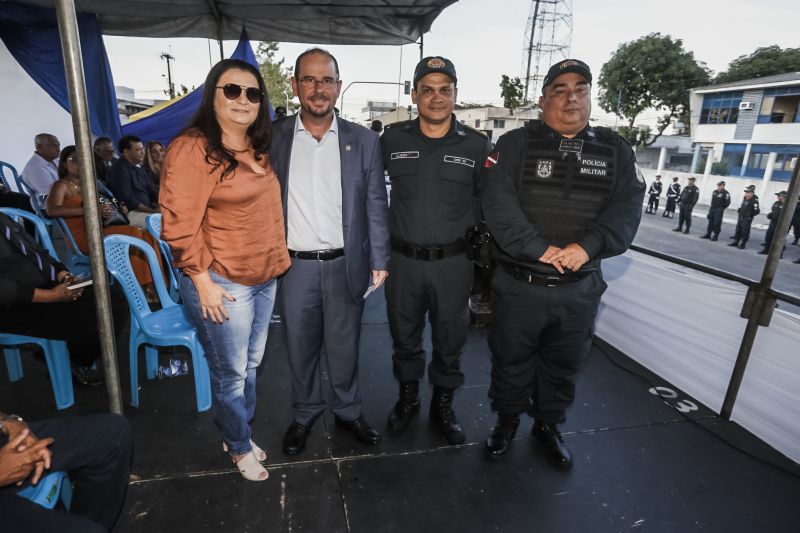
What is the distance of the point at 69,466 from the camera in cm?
153

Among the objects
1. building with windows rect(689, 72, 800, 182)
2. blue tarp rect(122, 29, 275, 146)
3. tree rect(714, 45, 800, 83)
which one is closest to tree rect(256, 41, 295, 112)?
blue tarp rect(122, 29, 275, 146)

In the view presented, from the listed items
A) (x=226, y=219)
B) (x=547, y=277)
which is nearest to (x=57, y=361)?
(x=226, y=219)

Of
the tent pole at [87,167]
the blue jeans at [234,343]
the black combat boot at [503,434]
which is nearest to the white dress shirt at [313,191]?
the blue jeans at [234,343]

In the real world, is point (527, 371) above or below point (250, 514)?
above

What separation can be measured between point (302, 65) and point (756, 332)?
9.87ft

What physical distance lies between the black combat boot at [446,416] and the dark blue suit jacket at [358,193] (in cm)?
86

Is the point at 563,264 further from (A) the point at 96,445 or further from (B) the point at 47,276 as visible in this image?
(B) the point at 47,276

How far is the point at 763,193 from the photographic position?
68.2 ft

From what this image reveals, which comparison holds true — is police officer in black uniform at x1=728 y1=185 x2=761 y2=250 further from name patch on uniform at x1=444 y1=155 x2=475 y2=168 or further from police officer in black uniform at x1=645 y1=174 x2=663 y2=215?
name patch on uniform at x1=444 y1=155 x2=475 y2=168

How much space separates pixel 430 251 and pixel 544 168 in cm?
74

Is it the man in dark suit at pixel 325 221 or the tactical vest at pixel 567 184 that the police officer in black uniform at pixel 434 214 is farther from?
the tactical vest at pixel 567 184

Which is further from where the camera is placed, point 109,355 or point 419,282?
point 419,282

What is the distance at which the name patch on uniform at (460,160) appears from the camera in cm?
240

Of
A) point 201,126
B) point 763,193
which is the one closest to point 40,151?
point 201,126
